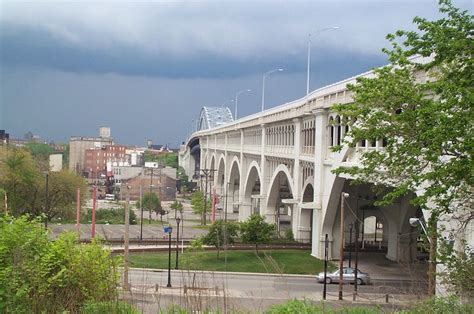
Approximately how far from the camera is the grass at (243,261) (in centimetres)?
3841

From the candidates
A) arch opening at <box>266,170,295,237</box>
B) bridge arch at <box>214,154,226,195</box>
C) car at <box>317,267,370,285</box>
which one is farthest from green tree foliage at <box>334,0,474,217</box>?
bridge arch at <box>214,154,226,195</box>

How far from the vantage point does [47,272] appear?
43.3 ft

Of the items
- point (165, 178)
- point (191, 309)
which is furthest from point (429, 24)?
point (165, 178)

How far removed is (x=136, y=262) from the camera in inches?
1566

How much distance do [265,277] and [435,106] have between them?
2347 cm

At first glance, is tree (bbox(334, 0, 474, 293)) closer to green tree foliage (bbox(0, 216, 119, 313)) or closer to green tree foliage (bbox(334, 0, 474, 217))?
green tree foliage (bbox(334, 0, 474, 217))

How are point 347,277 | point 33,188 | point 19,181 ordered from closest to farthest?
point 347,277
point 19,181
point 33,188

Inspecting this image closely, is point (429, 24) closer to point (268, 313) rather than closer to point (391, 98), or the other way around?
point (391, 98)

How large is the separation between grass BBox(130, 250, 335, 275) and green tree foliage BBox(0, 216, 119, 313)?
22.1m

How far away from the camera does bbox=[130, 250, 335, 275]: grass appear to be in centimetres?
3841

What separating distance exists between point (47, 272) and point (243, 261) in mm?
28830

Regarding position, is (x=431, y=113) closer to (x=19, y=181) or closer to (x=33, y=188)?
(x=19, y=181)

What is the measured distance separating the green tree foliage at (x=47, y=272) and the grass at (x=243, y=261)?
22.1 metres

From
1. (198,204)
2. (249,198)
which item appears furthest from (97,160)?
(249,198)
